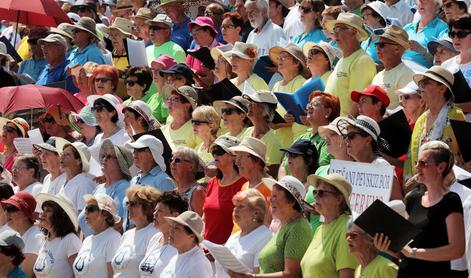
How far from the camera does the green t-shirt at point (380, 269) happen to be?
920cm

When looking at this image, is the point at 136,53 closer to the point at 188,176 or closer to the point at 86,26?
the point at 86,26

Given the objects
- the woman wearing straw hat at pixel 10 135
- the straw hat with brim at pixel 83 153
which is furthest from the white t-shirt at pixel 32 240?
the woman wearing straw hat at pixel 10 135

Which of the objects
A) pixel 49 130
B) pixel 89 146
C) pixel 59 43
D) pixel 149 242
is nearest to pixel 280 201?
pixel 149 242

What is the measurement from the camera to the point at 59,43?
1739 centimetres

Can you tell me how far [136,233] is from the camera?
11812mm

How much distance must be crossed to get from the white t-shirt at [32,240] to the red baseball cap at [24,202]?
16 cm

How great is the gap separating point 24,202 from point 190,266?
9.09ft

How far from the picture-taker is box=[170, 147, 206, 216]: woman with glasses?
481 inches

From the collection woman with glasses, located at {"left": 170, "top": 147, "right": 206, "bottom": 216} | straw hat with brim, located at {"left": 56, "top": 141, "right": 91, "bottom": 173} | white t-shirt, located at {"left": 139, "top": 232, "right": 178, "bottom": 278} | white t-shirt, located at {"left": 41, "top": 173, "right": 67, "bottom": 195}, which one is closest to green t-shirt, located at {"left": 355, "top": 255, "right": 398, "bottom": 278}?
white t-shirt, located at {"left": 139, "top": 232, "right": 178, "bottom": 278}

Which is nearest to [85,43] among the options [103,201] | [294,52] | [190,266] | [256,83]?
[256,83]

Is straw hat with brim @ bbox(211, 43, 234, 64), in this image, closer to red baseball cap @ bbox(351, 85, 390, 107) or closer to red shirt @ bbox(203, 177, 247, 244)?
red baseball cap @ bbox(351, 85, 390, 107)

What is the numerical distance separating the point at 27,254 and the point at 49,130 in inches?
121

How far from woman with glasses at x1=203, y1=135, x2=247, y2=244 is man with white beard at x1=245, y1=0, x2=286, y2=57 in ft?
14.2

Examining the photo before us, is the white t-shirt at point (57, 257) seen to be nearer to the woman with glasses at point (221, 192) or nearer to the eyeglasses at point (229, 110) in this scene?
the woman with glasses at point (221, 192)
